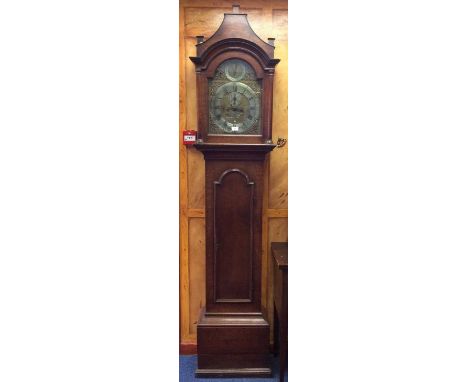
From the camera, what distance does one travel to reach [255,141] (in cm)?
216

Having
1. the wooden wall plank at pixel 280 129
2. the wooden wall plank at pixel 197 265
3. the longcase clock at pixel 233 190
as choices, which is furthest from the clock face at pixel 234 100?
the wooden wall plank at pixel 197 265

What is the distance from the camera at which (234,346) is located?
218cm

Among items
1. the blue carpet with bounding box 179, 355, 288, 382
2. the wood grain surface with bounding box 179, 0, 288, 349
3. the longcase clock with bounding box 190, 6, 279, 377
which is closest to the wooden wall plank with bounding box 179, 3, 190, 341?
the wood grain surface with bounding box 179, 0, 288, 349

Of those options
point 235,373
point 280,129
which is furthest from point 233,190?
point 235,373

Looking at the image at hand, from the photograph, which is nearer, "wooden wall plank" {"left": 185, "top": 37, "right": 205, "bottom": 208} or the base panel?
the base panel

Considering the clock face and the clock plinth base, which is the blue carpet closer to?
the clock plinth base

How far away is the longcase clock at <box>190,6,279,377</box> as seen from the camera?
2123 millimetres

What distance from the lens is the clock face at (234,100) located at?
2.15 m

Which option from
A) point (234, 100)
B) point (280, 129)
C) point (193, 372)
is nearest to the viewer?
point (234, 100)

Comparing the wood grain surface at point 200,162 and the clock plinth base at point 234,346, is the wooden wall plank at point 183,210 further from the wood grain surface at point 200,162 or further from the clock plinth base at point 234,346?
the clock plinth base at point 234,346

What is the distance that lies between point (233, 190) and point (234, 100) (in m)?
0.52

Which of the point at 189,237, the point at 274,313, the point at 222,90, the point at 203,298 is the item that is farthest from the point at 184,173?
the point at 274,313

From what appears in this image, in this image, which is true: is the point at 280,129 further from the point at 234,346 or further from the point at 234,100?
the point at 234,346

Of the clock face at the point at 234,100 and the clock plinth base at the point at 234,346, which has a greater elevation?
the clock face at the point at 234,100
